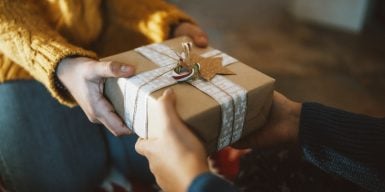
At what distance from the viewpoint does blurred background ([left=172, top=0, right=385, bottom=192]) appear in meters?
1.68

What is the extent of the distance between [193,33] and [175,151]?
384mm

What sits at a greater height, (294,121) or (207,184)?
(207,184)

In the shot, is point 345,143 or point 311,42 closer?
point 345,143

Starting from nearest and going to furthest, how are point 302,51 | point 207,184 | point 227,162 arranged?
point 207,184
point 227,162
point 302,51

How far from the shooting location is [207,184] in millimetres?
515

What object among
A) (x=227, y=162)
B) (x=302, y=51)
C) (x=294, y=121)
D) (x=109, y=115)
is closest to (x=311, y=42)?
(x=302, y=51)

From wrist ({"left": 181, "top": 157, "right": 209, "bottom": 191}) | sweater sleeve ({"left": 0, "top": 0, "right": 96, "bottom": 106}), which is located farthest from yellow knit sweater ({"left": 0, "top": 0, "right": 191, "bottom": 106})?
wrist ({"left": 181, "top": 157, "right": 209, "bottom": 191})

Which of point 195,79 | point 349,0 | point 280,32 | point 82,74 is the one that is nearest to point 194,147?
point 195,79

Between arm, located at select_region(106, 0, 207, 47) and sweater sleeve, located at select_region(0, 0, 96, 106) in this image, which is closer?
sweater sleeve, located at select_region(0, 0, 96, 106)

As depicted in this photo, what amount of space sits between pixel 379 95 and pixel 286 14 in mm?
949

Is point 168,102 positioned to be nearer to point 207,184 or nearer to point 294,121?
point 207,184

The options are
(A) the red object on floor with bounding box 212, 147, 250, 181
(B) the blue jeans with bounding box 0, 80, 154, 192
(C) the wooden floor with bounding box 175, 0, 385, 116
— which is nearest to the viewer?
(B) the blue jeans with bounding box 0, 80, 154, 192

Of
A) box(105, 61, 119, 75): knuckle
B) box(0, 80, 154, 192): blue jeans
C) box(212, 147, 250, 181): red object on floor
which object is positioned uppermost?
box(105, 61, 119, 75): knuckle

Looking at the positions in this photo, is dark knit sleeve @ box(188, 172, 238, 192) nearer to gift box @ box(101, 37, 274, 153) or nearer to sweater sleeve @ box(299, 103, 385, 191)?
gift box @ box(101, 37, 274, 153)
